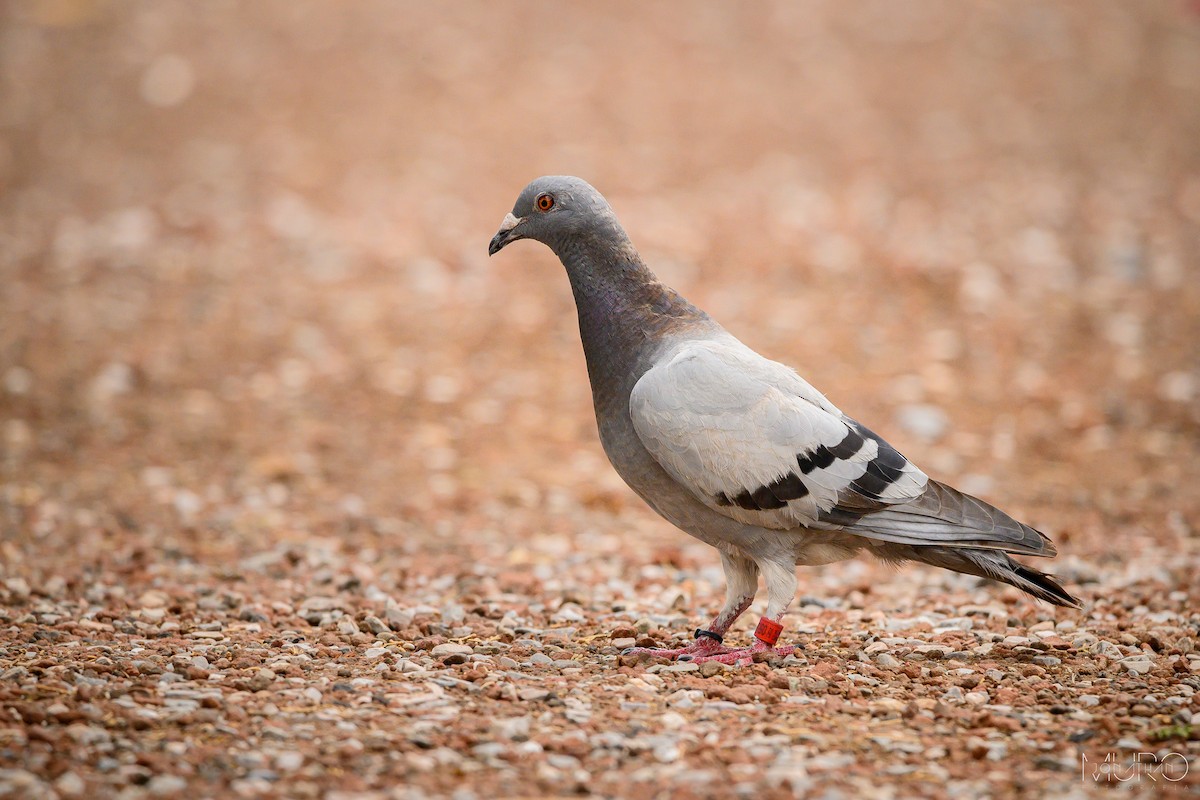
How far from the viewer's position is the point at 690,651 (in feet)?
16.9

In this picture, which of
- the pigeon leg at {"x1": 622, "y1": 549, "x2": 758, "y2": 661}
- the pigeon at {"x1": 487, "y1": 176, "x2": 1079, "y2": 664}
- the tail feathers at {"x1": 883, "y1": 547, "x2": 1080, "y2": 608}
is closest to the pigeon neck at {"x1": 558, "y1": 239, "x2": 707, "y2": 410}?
the pigeon at {"x1": 487, "y1": 176, "x2": 1079, "y2": 664}

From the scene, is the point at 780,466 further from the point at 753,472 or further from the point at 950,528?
the point at 950,528

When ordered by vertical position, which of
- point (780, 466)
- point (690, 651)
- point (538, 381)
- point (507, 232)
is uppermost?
point (538, 381)

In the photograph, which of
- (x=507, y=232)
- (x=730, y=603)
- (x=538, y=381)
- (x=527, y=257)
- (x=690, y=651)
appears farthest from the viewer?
(x=527, y=257)

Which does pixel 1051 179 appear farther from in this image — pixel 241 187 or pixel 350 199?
pixel 241 187

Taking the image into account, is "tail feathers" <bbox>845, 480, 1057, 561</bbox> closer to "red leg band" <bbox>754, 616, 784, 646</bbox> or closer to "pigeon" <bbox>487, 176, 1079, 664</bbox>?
"pigeon" <bbox>487, 176, 1079, 664</bbox>

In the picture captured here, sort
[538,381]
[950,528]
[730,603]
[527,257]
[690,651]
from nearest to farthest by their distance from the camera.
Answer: [950,528] < [690,651] < [730,603] < [538,381] < [527,257]

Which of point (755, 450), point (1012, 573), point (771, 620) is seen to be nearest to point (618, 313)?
point (755, 450)

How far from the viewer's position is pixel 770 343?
1107 cm

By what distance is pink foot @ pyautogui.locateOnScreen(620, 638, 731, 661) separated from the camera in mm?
5070

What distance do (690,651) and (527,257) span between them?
8.50 meters

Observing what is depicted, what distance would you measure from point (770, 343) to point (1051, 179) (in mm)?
5814

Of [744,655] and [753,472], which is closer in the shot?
[753,472]

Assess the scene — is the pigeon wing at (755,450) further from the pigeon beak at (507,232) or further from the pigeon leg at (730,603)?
the pigeon beak at (507,232)
